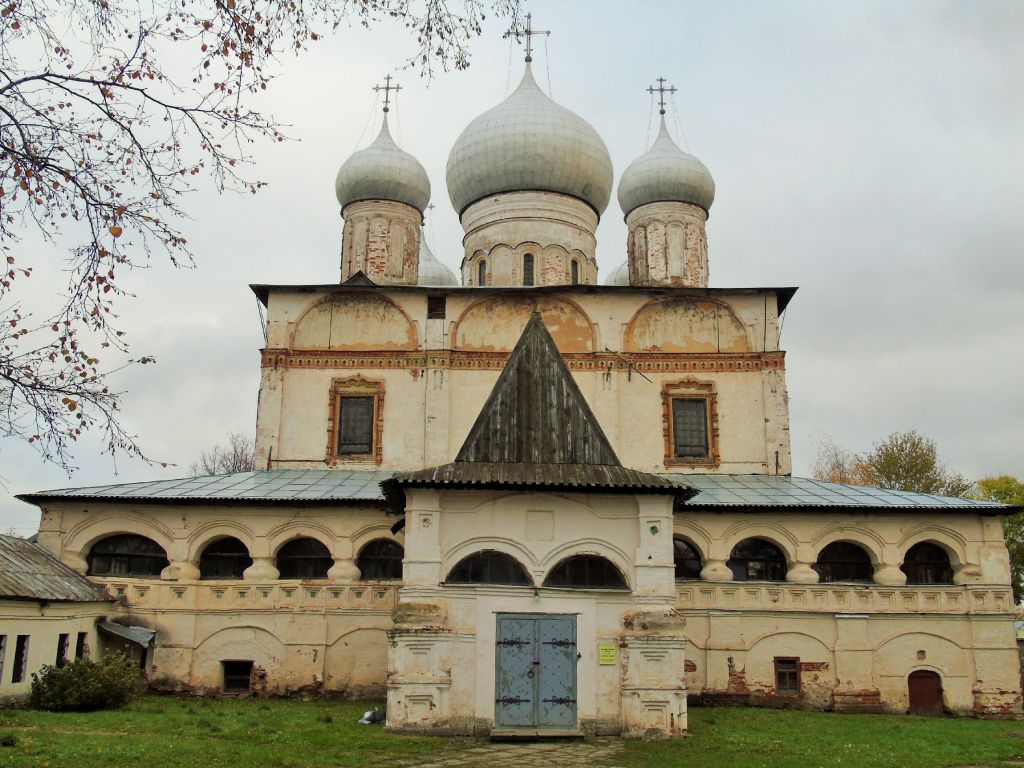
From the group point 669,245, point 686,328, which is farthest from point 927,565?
point 669,245

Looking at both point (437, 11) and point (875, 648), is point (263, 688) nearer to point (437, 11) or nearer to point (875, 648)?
point (875, 648)

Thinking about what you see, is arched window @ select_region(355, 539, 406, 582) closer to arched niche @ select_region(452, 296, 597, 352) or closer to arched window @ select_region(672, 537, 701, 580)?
arched niche @ select_region(452, 296, 597, 352)

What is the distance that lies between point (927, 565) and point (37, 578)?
1504cm

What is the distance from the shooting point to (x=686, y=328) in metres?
19.1

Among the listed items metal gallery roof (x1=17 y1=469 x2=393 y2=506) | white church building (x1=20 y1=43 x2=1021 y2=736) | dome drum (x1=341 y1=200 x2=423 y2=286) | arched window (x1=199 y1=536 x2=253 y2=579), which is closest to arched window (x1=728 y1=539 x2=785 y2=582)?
white church building (x1=20 y1=43 x2=1021 y2=736)

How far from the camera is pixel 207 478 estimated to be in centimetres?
1731

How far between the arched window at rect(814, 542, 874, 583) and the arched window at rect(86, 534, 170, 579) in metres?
11.8

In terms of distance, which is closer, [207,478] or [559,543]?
[559,543]

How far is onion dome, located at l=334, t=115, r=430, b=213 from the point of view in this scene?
72.5 feet

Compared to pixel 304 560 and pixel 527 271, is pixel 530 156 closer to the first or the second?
pixel 527 271

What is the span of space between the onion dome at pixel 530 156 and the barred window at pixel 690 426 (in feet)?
21.0

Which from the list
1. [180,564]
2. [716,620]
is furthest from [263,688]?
[716,620]

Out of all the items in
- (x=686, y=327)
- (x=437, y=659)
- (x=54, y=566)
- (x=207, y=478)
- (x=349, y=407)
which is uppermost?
(x=686, y=327)

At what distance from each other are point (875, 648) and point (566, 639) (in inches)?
263
